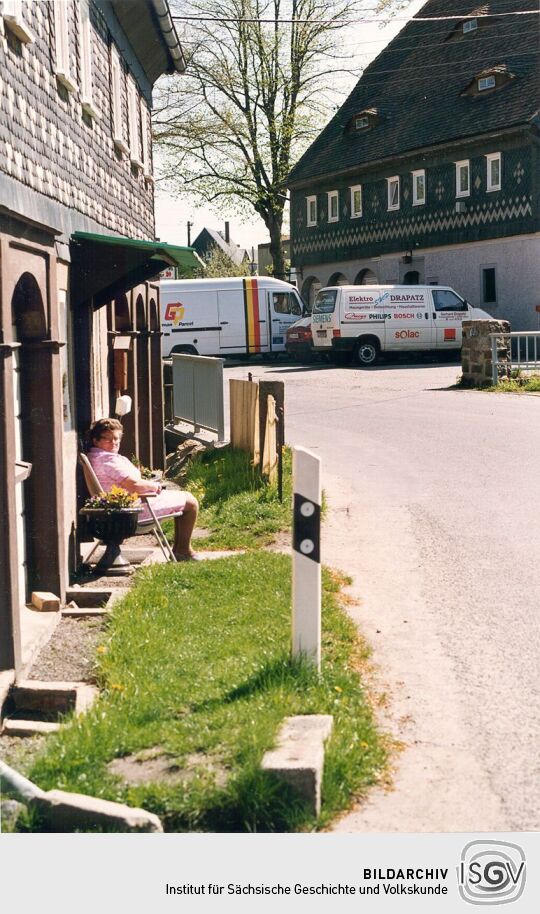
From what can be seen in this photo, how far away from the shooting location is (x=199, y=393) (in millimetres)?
18344

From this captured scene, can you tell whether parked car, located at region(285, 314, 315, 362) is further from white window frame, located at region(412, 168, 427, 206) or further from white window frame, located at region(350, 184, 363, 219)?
white window frame, located at region(350, 184, 363, 219)

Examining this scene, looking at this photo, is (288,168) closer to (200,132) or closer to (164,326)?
(200,132)

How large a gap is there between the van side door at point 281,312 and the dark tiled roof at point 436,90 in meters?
8.41

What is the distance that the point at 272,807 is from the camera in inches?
189

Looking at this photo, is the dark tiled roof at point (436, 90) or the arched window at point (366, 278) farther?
the arched window at point (366, 278)

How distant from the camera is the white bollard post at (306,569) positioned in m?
6.26

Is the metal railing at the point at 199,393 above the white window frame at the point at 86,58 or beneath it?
beneath

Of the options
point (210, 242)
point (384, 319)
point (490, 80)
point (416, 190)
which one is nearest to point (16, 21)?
point (384, 319)

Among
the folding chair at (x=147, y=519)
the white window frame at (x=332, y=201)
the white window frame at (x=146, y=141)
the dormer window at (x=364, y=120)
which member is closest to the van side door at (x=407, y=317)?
the white window frame at (x=146, y=141)

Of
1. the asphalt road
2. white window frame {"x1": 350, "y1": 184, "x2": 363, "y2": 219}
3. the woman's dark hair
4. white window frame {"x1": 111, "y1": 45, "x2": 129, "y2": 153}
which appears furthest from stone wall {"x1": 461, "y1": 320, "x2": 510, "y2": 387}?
white window frame {"x1": 350, "y1": 184, "x2": 363, "y2": 219}

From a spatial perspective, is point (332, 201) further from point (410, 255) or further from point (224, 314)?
point (224, 314)

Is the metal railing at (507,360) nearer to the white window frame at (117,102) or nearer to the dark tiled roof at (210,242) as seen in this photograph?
the white window frame at (117,102)

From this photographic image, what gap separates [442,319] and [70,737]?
29.4 meters

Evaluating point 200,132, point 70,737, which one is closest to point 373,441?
point 70,737
